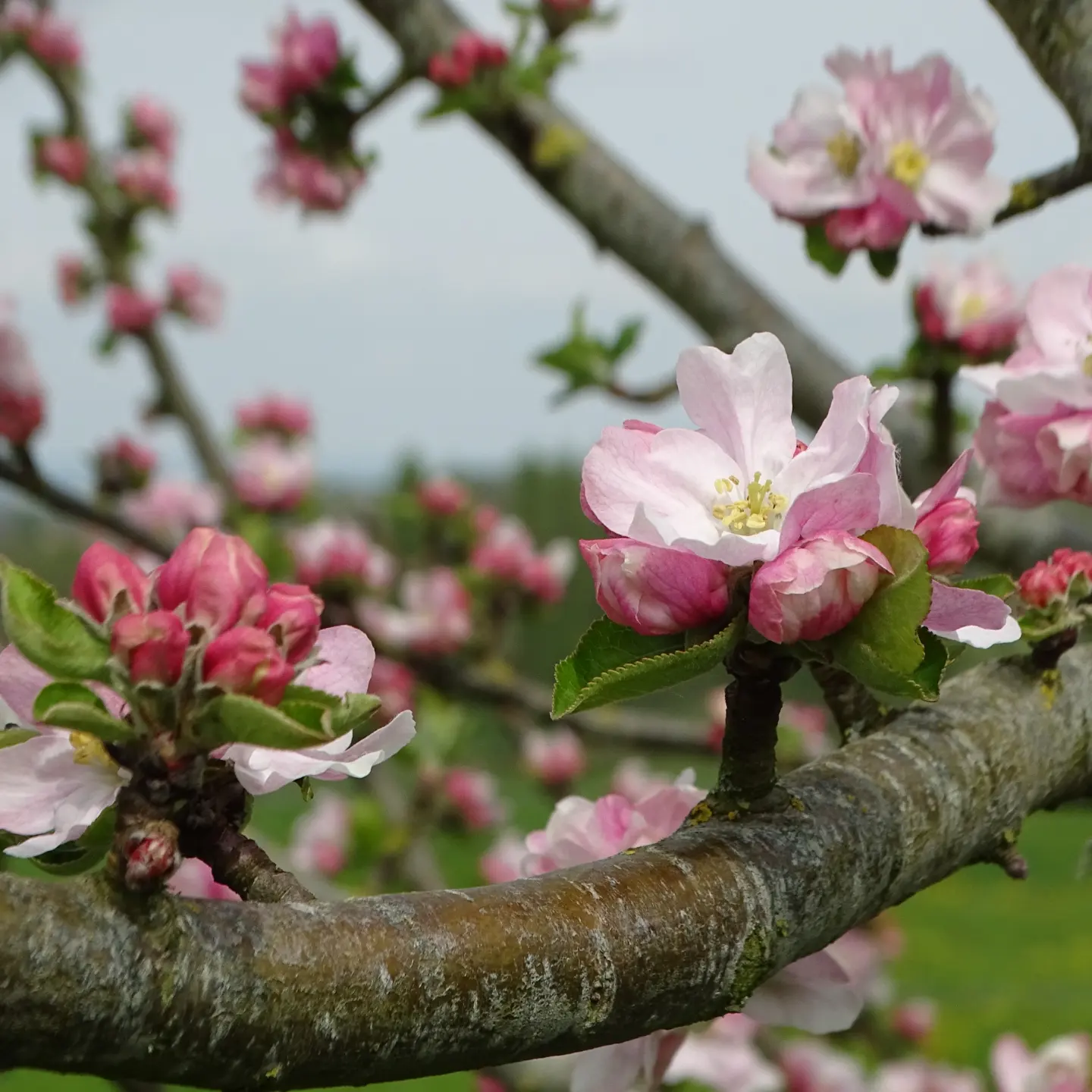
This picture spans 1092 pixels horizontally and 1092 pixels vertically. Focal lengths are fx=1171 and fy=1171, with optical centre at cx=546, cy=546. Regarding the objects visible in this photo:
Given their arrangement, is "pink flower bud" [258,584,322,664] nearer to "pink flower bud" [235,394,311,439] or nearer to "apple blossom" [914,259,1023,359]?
"apple blossom" [914,259,1023,359]

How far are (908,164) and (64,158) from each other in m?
2.53

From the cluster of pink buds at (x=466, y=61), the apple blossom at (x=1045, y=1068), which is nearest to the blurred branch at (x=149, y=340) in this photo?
the cluster of pink buds at (x=466, y=61)

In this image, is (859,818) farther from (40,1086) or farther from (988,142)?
(40,1086)

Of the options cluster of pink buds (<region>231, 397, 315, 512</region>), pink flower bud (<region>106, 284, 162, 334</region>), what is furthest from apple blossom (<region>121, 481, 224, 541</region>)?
pink flower bud (<region>106, 284, 162, 334</region>)

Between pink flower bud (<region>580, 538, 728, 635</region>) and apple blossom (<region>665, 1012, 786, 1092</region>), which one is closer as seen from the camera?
pink flower bud (<region>580, 538, 728, 635</region>)

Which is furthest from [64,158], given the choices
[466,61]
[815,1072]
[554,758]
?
[815,1072]

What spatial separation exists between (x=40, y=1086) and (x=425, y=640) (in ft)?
5.90

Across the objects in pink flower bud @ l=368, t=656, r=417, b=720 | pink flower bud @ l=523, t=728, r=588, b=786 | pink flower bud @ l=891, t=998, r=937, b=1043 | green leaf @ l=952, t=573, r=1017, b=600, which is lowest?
pink flower bud @ l=891, t=998, r=937, b=1043

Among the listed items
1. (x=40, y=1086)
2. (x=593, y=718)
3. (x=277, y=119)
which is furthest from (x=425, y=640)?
(x=40, y=1086)

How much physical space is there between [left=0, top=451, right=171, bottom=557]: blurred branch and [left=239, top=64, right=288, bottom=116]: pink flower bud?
2.05 ft

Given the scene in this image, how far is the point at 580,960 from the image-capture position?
42 centimetres

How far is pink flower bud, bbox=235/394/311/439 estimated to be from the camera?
→ 3373 mm

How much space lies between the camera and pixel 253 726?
0.41m

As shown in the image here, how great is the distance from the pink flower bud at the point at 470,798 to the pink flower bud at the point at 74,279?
1.61 meters
